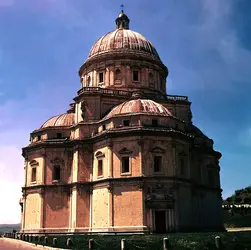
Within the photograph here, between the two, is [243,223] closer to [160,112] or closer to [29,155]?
[160,112]

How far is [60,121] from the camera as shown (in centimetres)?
4866

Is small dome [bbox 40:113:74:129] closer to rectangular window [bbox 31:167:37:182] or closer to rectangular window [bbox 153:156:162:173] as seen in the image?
rectangular window [bbox 31:167:37:182]

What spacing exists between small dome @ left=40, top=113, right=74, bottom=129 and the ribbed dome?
34.8ft

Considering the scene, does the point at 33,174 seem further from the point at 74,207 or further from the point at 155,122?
the point at 155,122

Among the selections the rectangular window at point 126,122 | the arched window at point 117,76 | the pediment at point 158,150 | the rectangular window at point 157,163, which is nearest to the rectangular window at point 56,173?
the rectangular window at point 126,122

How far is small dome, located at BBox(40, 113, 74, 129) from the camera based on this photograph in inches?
1906

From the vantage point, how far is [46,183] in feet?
150

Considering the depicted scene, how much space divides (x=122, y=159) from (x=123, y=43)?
2014 cm

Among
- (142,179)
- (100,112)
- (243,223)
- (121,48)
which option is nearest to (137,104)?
(100,112)

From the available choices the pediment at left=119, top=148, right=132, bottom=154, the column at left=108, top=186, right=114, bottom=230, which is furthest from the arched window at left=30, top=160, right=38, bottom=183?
the pediment at left=119, top=148, right=132, bottom=154

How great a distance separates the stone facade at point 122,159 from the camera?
39312mm

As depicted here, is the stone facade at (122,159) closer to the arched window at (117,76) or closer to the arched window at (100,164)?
the arched window at (117,76)

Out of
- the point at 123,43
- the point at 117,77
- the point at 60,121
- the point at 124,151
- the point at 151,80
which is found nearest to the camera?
the point at 124,151

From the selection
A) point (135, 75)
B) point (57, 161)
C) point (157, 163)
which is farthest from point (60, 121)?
point (157, 163)
